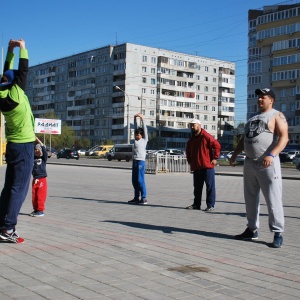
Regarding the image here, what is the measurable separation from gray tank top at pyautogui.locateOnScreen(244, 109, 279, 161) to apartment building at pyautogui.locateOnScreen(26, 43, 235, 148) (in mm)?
95277

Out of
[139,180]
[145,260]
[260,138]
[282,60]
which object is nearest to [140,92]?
[282,60]

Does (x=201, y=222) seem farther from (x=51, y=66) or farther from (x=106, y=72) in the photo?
(x=51, y=66)

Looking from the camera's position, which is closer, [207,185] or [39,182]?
[39,182]

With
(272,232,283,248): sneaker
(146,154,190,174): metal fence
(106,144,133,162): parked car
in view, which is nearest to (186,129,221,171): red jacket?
(272,232,283,248): sneaker

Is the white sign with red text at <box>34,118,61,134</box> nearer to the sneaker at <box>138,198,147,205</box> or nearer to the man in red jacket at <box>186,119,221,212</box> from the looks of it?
the sneaker at <box>138,198,147,205</box>

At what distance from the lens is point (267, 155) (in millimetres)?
5828

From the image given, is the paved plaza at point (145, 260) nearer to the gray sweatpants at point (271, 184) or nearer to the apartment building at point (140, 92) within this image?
the gray sweatpants at point (271, 184)

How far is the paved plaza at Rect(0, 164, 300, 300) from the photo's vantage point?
3971 mm

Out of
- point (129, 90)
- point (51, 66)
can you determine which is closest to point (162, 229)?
point (129, 90)

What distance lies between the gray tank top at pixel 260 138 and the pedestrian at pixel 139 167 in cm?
505

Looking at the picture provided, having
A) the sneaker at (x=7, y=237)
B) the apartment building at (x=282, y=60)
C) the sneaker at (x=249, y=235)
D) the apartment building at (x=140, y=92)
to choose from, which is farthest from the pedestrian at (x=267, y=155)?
the apartment building at (x=140, y=92)

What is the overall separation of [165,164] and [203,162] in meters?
18.8

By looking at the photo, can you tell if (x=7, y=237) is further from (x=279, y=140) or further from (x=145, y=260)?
(x=279, y=140)

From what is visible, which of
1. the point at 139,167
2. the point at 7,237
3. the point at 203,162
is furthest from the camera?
the point at 139,167
